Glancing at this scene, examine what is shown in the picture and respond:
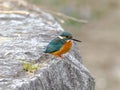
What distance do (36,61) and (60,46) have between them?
0.81ft

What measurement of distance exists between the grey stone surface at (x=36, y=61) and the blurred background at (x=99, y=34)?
4.59m

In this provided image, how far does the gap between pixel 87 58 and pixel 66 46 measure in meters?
6.52

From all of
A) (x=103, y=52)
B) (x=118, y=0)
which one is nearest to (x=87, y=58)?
(x=103, y=52)

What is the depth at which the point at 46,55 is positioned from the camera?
405 centimetres

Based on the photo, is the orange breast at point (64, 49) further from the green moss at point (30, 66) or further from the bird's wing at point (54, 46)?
the green moss at point (30, 66)

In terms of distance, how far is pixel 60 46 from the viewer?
4086 millimetres

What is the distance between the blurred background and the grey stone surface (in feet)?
15.1

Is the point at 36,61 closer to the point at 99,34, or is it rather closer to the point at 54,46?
the point at 54,46

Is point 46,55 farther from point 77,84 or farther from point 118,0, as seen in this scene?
point 118,0

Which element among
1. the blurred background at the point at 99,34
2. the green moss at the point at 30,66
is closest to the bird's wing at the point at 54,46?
the green moss at the point at 30,66

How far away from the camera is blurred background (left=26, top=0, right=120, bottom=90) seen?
1005cm

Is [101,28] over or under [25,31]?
under

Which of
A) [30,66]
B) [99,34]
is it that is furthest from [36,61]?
[99,34]

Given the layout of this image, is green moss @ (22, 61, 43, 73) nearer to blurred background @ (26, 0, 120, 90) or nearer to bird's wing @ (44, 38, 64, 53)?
bird's wing @ (44, 38, 64, 53)
